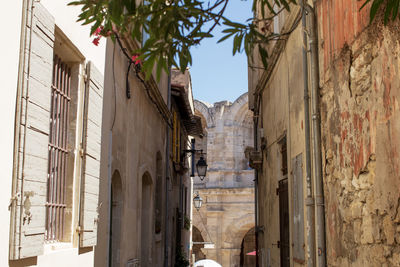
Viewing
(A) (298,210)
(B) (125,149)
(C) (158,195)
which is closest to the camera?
(A) (298,210)

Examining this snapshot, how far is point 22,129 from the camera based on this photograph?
14.0 feet

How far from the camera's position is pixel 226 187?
1008 inches

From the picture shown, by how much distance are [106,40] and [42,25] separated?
7.93 ft

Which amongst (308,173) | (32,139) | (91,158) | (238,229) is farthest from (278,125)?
(238,229)

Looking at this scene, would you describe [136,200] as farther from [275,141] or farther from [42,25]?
[42,25]

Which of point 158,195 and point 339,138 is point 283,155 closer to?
point 339,138

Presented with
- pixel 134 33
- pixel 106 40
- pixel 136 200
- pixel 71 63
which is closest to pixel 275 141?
pixel 136 200

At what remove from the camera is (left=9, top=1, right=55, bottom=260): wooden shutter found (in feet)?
13.8

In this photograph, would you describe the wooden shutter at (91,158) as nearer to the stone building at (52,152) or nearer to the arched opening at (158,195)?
the stone building at (52,152)

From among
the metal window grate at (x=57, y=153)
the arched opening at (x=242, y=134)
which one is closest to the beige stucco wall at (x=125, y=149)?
the metal window grate at (x=57, y=153)

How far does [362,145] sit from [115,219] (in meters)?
4.70

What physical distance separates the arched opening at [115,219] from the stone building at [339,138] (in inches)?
97.2

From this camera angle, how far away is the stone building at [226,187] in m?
25.1

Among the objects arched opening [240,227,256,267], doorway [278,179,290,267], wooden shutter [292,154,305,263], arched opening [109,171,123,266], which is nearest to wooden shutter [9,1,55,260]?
wooden shutter [292,154,305,263]
